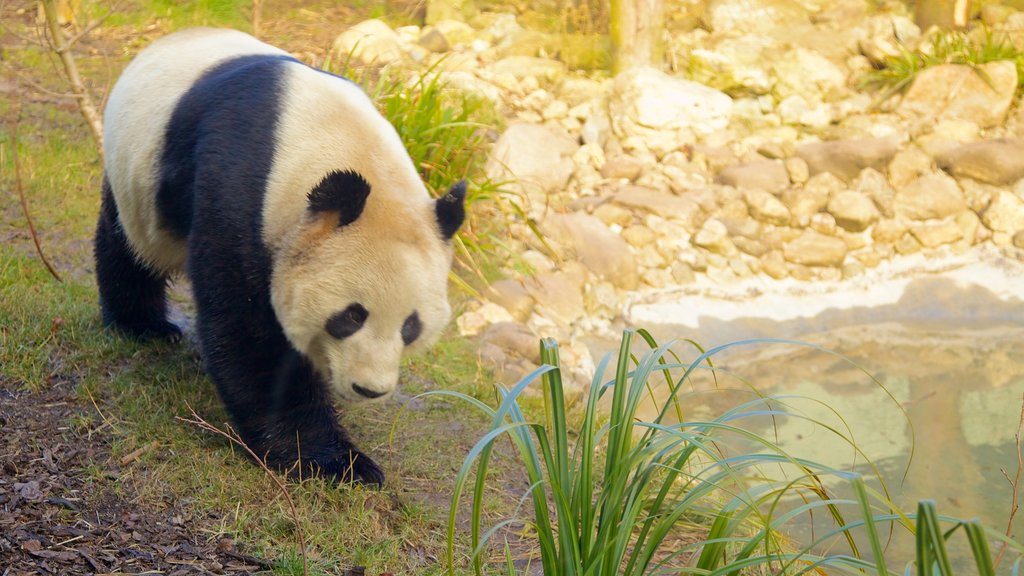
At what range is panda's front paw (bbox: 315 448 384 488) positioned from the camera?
323cm

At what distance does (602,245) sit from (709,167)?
145cm

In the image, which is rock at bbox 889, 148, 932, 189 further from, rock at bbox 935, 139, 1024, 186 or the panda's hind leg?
the panda's hind leg

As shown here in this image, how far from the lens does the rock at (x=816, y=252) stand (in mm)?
6078

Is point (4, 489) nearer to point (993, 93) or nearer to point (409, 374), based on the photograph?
point (409, 374)

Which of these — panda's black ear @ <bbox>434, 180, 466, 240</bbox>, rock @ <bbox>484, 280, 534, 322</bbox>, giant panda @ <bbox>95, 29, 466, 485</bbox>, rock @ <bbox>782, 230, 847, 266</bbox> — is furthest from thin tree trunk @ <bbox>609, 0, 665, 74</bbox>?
panda's black ear @ <bbox>434, 180, 466, 240</bbox>

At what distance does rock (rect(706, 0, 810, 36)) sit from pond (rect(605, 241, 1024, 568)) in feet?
10.7

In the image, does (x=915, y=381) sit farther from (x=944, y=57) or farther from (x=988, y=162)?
(x=944, y=57)

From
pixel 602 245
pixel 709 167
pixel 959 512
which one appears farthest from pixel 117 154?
pixel 709 167

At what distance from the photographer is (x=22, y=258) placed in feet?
14.5

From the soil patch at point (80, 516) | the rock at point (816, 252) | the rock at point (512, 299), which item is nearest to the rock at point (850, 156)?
the rock at point (816, 252)

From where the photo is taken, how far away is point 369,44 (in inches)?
289

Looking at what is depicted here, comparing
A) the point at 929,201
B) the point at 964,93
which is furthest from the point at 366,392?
the point at 964,93

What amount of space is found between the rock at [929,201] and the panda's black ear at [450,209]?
443 cm

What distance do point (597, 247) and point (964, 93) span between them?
348 cm
